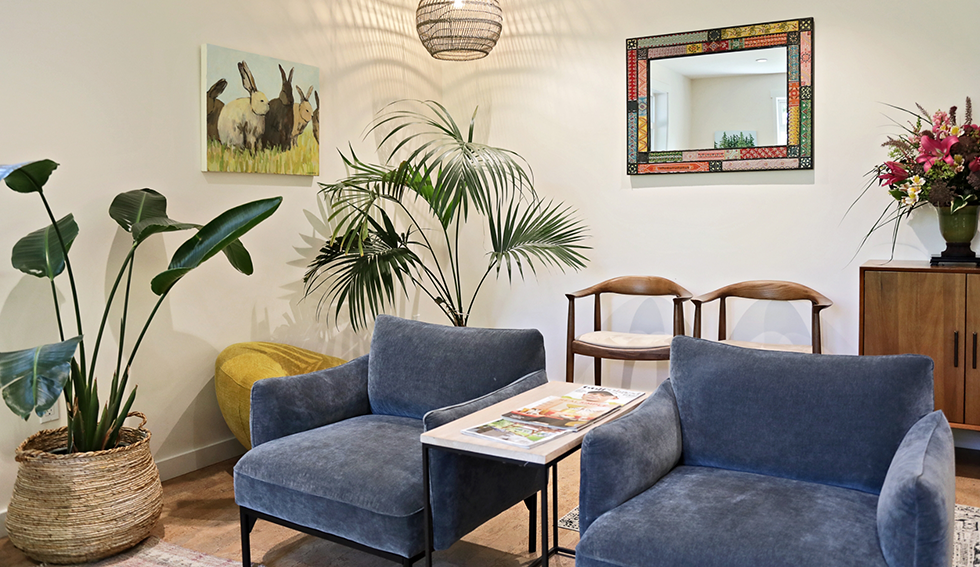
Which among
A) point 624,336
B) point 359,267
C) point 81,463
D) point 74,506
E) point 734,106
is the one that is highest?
point 734,106

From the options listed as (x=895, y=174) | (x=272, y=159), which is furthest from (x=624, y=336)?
(x=272, y=159)

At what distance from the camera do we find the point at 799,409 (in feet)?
6.98

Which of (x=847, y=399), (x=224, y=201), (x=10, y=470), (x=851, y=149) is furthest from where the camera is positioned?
(x=851, y=149)

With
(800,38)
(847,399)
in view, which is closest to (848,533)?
(847,399)

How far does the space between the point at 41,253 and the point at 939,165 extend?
3636 mm

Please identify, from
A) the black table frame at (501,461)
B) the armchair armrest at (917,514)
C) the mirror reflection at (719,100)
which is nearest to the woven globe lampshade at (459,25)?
the mirror reflection at (719,100)

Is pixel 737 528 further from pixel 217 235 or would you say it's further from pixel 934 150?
pixel 934 150

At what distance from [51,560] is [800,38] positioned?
4070 mm

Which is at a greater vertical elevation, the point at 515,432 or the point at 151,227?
the point at 151,227

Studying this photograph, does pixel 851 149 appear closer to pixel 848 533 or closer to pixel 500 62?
pixel 500 62

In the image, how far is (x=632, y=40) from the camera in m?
4.44

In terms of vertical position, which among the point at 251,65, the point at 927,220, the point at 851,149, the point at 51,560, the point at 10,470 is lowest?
the point at 51,560

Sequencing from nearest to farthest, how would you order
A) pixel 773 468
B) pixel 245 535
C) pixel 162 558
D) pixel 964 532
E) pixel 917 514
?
pixel 917 514
pixel 773 468
pixel 245 535
pixel 162 558
pixel 964 532

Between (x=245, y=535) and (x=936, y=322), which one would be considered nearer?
(x=245, y=535)
